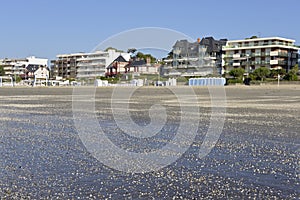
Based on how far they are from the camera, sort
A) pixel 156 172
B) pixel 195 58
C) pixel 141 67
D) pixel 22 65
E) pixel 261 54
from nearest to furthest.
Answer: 1. pixel 156 172
2. pixel 261 54
3. pixel 195 58
4. pixel 141 67
5. pixel 22 65

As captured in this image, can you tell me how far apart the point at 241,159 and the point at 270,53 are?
2778 inches

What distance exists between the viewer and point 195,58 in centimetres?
8294

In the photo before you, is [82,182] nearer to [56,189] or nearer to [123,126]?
[56,189]

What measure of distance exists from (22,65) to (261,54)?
8371 cm

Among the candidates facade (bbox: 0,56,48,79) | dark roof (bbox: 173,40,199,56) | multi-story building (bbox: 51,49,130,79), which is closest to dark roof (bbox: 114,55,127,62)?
multi-story building (bbox: 51,49,130,79)

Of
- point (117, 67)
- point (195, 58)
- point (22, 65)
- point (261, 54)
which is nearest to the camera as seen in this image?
point (261, 54)

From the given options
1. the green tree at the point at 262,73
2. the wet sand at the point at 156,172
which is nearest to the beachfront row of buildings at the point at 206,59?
the green tree at the point at 262,73

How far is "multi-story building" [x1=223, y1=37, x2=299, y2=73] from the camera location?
71.1m

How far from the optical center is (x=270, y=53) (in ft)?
234

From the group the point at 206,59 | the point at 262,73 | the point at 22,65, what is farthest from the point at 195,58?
the point at 22,65

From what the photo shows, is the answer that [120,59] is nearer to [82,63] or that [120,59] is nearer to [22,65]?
[82,63]

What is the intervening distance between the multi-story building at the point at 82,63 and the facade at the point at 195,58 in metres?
17.9

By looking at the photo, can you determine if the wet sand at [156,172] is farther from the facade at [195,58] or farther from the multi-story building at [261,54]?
the facade at [195,58]

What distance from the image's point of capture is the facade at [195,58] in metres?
79.8
